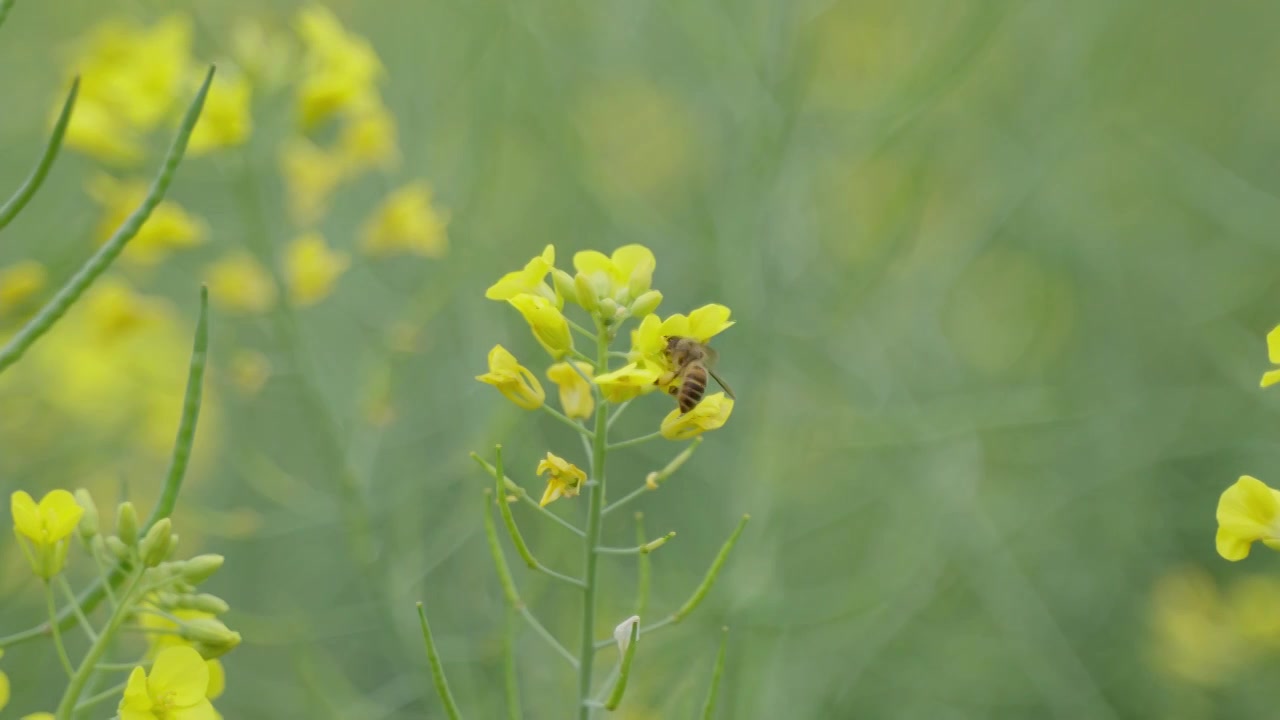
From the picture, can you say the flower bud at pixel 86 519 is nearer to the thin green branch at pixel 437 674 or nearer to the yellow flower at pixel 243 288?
the thin green branch at pixel 437 674

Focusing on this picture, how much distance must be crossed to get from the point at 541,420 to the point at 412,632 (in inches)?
32.1

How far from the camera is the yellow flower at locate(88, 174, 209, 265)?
4.66 feet

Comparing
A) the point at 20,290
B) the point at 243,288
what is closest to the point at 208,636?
the point at 20,290

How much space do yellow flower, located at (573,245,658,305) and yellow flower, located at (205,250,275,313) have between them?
811mm

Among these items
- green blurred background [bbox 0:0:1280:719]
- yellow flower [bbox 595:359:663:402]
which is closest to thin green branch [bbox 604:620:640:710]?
yellow flower [bbox 595:359:663:402]

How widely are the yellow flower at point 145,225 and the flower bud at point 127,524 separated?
2.49 feet

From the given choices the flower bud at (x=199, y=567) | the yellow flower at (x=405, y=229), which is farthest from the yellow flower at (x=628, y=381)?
the yellow flower at (x=405, y=229)

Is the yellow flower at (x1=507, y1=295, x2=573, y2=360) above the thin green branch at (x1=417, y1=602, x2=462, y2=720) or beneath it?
above

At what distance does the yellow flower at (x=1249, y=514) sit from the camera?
0.77 meters

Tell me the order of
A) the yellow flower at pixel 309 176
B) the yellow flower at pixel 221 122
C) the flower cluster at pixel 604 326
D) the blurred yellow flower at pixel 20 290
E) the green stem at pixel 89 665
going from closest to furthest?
the green stem at pixel 89 665 → the flower cluster at pixel 604 326 → the blurred yellow flower at pixel 20 290 → the yellow flower at pixel 221 122 → the yellow flower at pixel 309 176

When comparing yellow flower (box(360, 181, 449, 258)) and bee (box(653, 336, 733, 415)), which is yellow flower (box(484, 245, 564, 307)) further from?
yellow flower (box(360, 181, 449, 258))

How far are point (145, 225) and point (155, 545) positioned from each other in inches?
33.1

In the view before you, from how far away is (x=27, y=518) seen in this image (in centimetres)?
72

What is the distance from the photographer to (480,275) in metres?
1.91
